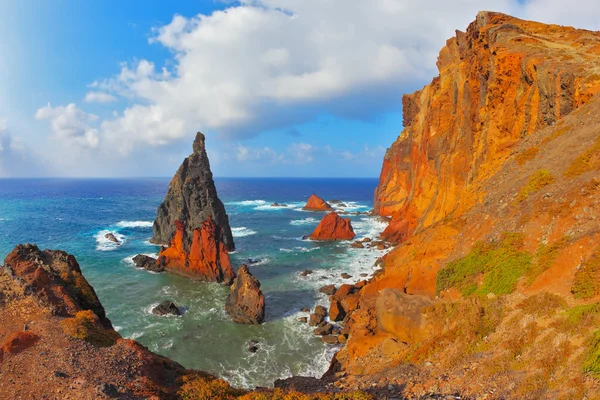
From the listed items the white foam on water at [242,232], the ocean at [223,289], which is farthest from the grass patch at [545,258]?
the white foam on water at [242,232]

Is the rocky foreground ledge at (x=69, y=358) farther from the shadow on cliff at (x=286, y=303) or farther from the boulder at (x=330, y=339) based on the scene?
the shadow on cliff at (x=286, y=303)

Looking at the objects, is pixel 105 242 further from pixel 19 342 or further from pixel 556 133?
pixel 556 133

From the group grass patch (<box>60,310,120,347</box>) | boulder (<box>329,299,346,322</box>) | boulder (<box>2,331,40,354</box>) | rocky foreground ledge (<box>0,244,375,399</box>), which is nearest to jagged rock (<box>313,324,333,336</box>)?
boulder (<box>329,299,346,322</box>)

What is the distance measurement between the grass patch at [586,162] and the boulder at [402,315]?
35.5ft

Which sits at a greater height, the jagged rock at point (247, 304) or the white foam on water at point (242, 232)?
the white foam on water at point (242, 232)

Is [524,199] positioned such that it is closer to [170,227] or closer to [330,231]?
[330,231]

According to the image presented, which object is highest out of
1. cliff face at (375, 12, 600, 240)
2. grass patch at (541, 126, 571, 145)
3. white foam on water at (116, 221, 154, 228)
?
cliff face at (375, 12, 600, 240)

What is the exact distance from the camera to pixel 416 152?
71.0m

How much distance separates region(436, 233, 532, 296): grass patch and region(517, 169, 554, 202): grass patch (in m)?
3.51

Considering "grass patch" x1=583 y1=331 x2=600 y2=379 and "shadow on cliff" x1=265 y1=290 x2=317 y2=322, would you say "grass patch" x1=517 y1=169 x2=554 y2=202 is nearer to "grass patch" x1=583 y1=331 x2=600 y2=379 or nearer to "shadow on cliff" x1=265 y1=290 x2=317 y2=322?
"grass patch" x1=583 y1=331 x2=600 y2=379

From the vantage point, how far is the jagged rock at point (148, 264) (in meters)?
50.6

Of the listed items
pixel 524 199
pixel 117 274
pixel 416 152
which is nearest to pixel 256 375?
pixel 524 199

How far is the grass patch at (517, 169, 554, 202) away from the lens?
771 inches

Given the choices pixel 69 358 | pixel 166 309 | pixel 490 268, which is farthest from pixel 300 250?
pixel 69 358
